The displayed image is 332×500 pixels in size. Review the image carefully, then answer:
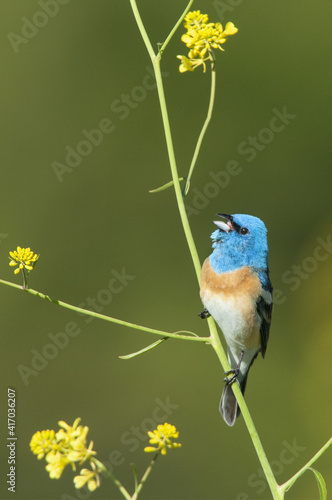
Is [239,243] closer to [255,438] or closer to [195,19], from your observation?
[195,19]

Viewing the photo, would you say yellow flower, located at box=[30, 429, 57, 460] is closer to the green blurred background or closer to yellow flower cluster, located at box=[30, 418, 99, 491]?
yellow flower cluster, located at box=[30, 418, 99, 491]

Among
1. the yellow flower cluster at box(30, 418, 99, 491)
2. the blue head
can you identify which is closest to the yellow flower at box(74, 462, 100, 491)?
the yellow flower cluster at box(30, 418, 99, 491)

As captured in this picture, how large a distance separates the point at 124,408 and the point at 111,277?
4.29 feet

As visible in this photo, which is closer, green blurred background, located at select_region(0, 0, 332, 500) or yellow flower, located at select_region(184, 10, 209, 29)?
yellow flower, located at select_region(184, 10, 209, 29)

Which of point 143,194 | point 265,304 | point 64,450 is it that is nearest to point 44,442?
point 64,450

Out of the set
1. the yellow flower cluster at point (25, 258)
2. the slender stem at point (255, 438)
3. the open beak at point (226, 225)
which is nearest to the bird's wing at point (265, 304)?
the open beak at point (226, 225)

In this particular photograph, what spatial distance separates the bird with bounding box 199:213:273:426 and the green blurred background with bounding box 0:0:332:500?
3230mm

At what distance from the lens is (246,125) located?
24.4 feet

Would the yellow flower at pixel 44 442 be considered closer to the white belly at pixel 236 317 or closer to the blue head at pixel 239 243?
the white belly at pixel 236 317

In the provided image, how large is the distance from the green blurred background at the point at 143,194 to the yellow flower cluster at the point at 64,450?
15.7 feet

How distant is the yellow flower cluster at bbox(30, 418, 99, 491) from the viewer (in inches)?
64.4

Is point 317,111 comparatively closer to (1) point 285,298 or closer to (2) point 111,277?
(1) point 285,298

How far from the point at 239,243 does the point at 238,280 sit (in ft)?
0.57

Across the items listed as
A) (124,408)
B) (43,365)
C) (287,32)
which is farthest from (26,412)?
(287,32)
